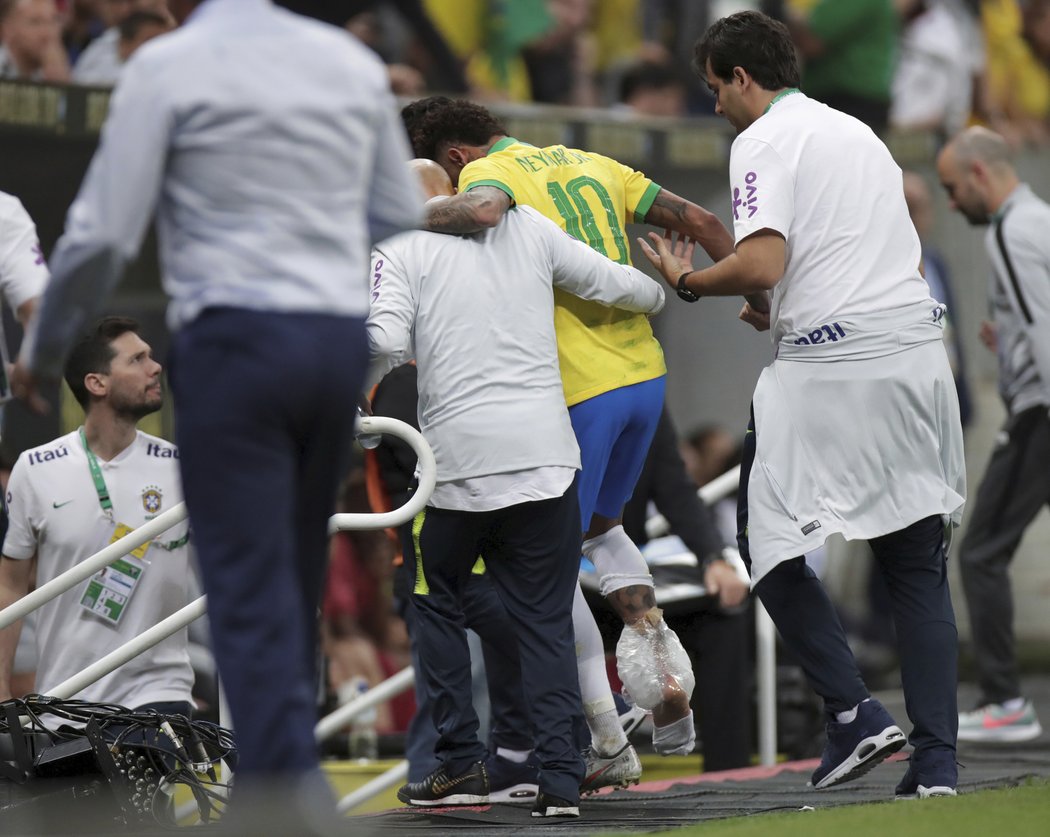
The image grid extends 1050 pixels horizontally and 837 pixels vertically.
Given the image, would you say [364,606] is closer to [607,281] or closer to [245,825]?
[607,281]

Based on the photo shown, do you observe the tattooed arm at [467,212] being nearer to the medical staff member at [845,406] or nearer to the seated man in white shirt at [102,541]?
the medical staff member at [845,406]

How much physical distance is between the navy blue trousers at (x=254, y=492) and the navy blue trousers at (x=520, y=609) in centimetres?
155

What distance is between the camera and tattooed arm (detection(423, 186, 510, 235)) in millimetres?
5227

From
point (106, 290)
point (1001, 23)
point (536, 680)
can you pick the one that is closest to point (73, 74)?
point (536, 680)

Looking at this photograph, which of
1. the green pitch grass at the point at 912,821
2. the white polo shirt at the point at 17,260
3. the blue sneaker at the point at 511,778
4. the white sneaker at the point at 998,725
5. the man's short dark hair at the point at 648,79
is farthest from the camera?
the man's short dark hair at the point at 648,79

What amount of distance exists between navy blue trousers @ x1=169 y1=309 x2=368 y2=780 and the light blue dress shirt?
0.07 meters

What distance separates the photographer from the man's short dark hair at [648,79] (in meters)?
10.9

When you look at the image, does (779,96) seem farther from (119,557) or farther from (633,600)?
(119,557)

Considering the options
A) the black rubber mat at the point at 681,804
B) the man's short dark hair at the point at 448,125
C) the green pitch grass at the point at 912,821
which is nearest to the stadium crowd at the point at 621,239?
the man's short dark hair at the point at 448,125

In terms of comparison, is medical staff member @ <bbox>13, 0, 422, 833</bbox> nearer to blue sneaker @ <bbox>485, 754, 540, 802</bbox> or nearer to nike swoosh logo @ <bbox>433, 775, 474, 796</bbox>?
nike swoosh logo @ <bbox>433, 775, 474, 796</bbox>

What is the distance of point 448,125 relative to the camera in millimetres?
5703

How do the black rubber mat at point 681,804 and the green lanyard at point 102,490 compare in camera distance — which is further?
the green lanyard at point 102,490

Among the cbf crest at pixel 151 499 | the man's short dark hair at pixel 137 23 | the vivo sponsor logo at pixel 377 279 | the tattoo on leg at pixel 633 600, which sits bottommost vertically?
the tattoo on leg at pixel 633 600

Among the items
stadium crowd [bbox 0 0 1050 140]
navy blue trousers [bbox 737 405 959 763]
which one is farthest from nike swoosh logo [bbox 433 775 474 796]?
stadium crowd [bbox 0 0 1050 140]
